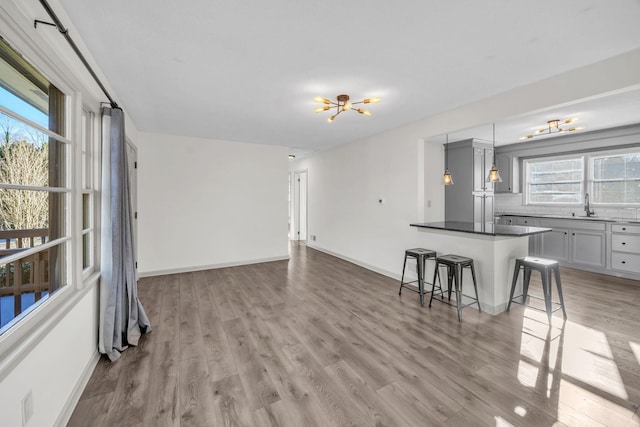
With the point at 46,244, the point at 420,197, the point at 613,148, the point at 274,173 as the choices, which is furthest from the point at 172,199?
the point at 613,148

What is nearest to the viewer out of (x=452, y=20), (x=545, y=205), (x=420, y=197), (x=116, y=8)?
(x=116, y=8)

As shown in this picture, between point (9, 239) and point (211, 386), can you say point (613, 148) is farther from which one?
point (9, 239)

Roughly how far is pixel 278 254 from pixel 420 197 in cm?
330

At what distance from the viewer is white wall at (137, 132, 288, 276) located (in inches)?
190

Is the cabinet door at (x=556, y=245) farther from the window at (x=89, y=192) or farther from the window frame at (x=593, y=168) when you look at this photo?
the window at (x=89, y=192)

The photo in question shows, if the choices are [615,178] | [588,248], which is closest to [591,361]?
[588,248]

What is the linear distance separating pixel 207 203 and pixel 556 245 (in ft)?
22.6

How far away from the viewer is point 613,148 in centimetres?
488

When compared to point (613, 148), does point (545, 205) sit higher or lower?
lower

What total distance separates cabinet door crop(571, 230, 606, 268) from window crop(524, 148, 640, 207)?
0.78 m

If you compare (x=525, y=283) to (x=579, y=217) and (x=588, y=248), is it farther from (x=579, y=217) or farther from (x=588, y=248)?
(x=579, y=217)

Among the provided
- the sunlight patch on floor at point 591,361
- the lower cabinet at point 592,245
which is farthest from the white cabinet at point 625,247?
the sunlight patch on floor at point 591,361

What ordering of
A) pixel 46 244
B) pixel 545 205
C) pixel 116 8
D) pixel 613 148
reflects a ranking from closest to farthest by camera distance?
pixel 46 244, pixel 116 8, pixel 613 148, pixel 545 205

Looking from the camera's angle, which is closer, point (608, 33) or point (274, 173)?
point (608, 33)
